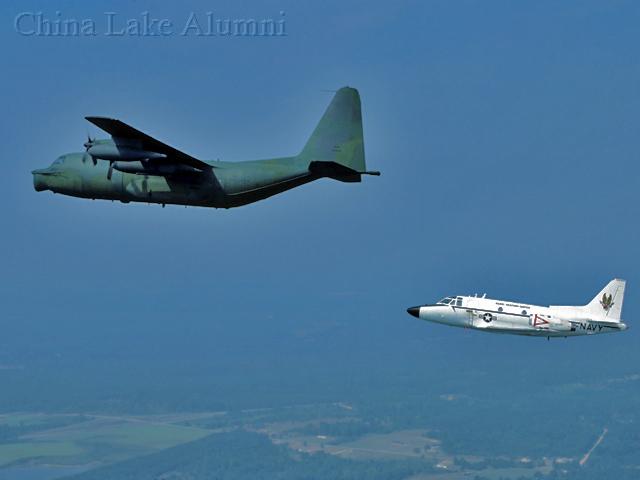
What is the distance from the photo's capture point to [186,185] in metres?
59.2

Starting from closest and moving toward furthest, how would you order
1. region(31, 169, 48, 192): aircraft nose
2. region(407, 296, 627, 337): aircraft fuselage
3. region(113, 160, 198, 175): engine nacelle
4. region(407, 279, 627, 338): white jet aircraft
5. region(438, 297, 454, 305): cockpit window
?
region(113, 160, 198, 175): engine nacelle < region(31, 169, 48, 192): aircraft nose < region(407, 296, 627, 337): aircraft fuselage < region(407, 279, 627, 338): white jet aircraft < region(438, 297, 454, 305): cockpit window

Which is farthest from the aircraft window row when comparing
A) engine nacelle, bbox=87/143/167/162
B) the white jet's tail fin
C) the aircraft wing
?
engine nacelle, bbox=87/143/167/162

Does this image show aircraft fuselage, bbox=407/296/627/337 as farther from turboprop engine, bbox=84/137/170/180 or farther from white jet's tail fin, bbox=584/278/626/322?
turboprop engine, bbox=84/137/170/180

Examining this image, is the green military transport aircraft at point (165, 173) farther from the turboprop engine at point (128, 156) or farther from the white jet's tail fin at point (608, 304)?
the white jet's tail fin at point (608, 304)

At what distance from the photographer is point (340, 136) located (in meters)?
65.2

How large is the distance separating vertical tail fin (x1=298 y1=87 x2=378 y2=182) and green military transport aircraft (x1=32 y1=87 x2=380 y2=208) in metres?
0.16

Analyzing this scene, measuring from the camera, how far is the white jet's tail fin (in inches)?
2820

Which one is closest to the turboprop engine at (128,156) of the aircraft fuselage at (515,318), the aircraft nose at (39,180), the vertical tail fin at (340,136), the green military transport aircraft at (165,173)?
the green military transport aircraft at (165,173)

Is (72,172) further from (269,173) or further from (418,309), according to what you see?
(418,309)

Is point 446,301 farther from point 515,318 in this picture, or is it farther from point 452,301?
point 515,318

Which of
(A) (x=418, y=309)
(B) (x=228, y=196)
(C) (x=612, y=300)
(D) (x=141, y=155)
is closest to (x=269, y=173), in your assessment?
(B) (x=228, y=196)

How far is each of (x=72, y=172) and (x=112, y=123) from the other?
25.4ft

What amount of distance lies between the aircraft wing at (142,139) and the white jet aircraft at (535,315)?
90.2 ft

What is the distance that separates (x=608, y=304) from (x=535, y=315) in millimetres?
5441
